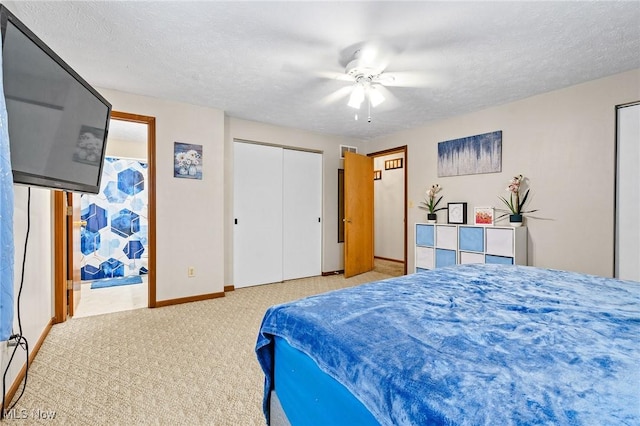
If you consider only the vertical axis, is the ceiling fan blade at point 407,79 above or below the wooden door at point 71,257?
above

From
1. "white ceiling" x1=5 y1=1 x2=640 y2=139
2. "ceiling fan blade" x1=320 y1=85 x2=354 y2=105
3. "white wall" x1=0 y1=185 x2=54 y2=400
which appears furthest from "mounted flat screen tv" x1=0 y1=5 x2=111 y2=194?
"ceiling fan blade" x1=320 y1=85 x2=354 y2=105

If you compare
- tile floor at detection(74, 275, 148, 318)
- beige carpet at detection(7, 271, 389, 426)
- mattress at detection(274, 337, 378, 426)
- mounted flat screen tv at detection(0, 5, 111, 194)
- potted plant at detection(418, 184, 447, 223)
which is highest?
mounted flat screen tv at detection(0, 5, 111, 194)

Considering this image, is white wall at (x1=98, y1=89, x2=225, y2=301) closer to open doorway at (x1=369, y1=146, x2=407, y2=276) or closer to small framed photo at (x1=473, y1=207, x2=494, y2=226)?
small framed photo at (x1=473, y1=207, x2=494, y2=226)

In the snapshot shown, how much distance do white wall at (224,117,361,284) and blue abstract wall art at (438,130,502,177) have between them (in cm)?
170

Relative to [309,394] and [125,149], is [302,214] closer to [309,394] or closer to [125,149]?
[125,149]

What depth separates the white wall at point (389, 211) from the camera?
246 inches

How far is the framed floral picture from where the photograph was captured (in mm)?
3451

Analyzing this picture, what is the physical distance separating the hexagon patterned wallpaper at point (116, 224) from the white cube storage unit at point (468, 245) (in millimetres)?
4800

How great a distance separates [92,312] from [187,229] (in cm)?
131

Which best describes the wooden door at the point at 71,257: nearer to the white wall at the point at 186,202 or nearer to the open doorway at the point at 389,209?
the white wall at the point at 186,202

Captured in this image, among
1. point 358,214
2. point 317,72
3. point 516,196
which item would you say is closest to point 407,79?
point 317,72

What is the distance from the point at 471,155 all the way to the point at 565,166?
3.31 feet

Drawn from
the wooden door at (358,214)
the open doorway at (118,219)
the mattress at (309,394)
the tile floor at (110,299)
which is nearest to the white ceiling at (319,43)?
the wooden door at (358,214)

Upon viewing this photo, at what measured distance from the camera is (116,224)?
16.6ft
